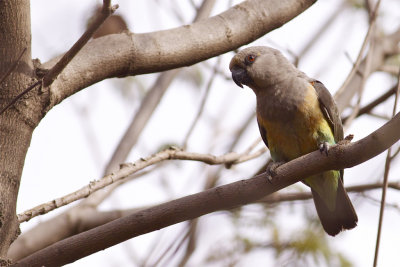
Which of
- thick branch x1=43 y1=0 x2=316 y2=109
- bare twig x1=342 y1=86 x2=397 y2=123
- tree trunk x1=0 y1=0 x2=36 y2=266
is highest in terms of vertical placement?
bare twig x1=342 y1=86 x2=397 y2=123

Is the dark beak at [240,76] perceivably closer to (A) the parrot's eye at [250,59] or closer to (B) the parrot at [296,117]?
(B) the parrot at [296,117]

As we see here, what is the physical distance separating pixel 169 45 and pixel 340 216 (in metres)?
2.89

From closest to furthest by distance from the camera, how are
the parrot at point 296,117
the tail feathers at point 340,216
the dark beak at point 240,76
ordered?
the parrot at point 296,117 → the tail feathers at point 340,216 → the dark beak at point 240,76

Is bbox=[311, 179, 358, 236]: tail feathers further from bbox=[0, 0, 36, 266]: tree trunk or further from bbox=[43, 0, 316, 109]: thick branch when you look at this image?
bbox=[0, 0, 36, 266]: tree trunk

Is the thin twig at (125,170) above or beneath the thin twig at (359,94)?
beneath

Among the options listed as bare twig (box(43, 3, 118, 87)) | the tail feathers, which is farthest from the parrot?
bare twig (box(43, 3, 118, 87))

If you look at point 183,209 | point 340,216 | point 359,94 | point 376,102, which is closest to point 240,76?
point 359,94

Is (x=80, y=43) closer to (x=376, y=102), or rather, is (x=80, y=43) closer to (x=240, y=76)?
(x=240, y=76)

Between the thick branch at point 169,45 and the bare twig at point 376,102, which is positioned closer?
the thick branch at point 169,45

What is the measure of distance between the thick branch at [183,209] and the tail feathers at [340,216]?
7.81ft

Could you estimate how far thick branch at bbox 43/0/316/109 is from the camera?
3205 mm

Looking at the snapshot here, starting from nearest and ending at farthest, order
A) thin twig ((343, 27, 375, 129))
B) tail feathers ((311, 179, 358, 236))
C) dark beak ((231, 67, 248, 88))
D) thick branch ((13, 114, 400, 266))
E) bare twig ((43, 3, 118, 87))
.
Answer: bare twig ((43, 3, 118, 87)) → thick branch ((13, 114, 400, 266)) → thin twig ((343, 27, 375, 129)) → tail feathers ((311, 179, 358, 236)) → dark beak ((231, 67, 248, 88))

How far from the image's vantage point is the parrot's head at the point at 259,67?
17.5 ft

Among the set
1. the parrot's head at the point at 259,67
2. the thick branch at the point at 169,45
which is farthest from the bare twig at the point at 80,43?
the parrot's head at the point at 259,67
